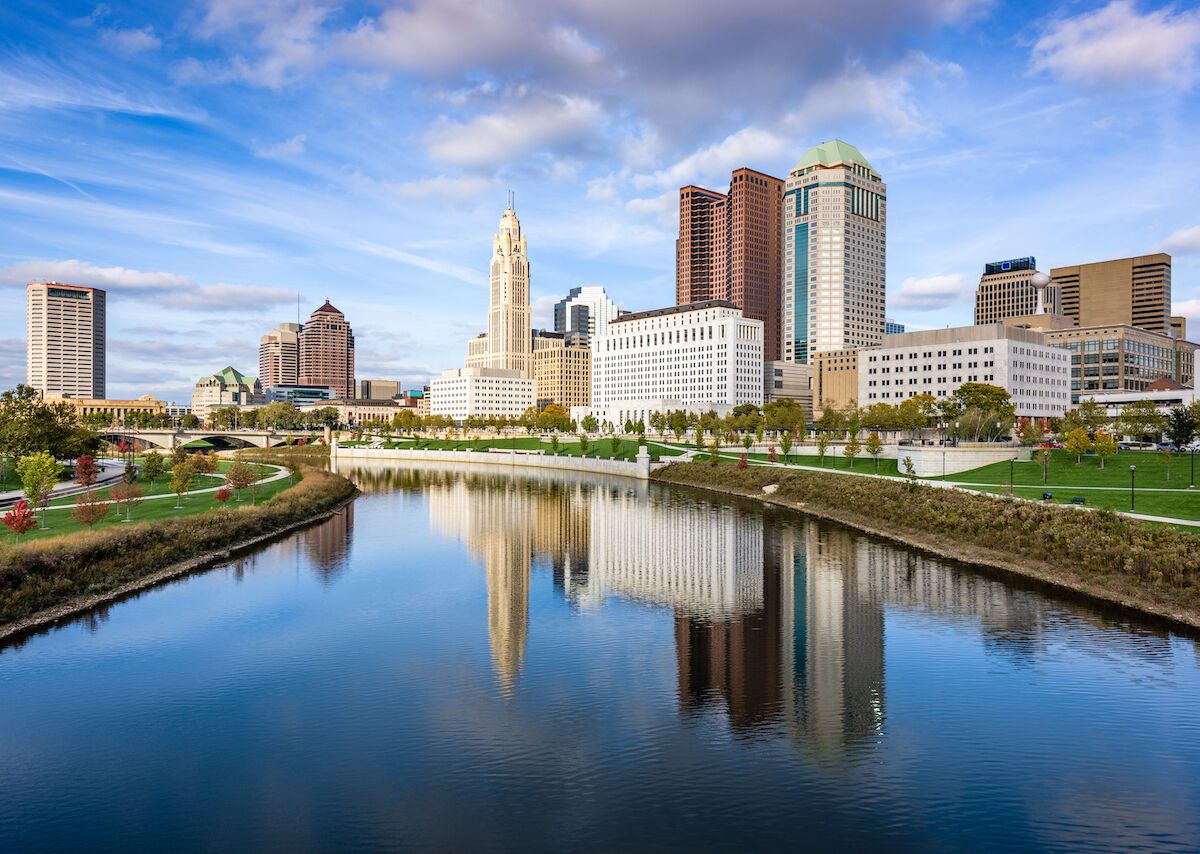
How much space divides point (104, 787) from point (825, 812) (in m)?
18.0

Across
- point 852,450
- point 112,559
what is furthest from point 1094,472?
point 112,559

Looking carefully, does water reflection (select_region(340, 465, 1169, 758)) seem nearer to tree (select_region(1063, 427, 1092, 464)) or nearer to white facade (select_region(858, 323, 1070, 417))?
tree (select_region(1063, 427, 1092, 464))

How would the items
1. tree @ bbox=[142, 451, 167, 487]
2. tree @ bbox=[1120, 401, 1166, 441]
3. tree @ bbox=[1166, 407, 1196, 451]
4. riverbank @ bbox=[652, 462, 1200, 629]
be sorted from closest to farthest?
1. riverbank @ bbox=[652, 462, 1200, 629]
2. tree @ bbox=[1166, 407, 1196, 451]
3. tree @ bbox=[142, 451, 167, 487]
4. tree @ bbox=[1120, 401, 1166, 441]

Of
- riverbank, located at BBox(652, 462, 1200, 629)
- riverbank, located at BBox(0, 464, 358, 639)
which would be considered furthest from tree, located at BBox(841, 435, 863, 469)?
riverbank, located at BBox(0, 464, 358, 639)

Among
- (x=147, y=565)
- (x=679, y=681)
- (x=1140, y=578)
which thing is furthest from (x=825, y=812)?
(x=147, y=565)

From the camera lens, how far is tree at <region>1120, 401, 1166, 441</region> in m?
89.7

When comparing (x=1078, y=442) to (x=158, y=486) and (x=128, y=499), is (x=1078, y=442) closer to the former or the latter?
(x=128, y=499)

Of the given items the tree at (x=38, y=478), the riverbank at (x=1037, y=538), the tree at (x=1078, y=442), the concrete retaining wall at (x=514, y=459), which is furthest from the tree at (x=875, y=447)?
the tree at (x=38, y=478)

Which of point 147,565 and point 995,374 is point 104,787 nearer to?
point 147,565

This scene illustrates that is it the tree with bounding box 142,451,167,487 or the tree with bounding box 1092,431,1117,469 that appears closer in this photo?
the tree with bounding box 1092,431,1117,469

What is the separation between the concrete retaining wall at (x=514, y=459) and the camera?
11825cm

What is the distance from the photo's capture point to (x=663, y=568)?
4762 cm

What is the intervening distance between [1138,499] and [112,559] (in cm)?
6527

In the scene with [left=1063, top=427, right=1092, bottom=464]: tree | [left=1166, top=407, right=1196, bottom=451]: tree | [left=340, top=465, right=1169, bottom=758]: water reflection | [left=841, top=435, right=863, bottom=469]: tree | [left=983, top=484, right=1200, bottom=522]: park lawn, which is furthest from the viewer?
[left=841, top=435, right=863, bottom=469]: tree
